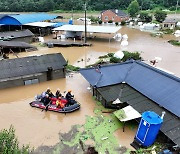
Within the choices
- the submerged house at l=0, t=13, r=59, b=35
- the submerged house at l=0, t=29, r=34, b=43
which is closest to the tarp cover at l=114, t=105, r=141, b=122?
the submerged house at l=0, t=29, r=34, b=43

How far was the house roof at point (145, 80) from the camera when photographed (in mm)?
10844

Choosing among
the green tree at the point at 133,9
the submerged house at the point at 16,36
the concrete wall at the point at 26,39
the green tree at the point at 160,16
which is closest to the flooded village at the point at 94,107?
the submerged house at the point at 16,36

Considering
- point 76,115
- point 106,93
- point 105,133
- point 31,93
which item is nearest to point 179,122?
point 105,133

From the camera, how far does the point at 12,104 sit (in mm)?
13820

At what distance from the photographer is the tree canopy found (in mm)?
68688

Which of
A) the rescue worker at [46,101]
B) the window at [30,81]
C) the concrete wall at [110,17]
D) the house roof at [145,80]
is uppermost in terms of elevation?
the concrete wall at [110,17]

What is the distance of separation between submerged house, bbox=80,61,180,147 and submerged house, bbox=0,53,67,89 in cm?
323

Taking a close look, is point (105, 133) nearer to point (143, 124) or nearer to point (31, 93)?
point (143, 124)

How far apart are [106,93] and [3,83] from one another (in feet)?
24.7

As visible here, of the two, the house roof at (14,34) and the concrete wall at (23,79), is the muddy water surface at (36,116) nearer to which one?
the concrete wall at (23,79)

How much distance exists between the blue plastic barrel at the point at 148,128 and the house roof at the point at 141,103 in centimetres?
46

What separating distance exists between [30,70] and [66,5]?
59625mm

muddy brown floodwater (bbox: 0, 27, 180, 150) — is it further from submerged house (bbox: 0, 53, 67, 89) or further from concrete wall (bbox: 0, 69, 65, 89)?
submerged house (bbox: 0, 53, 67, 89)

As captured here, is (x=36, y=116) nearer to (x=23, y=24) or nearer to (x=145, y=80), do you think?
(x=145, y=80)
